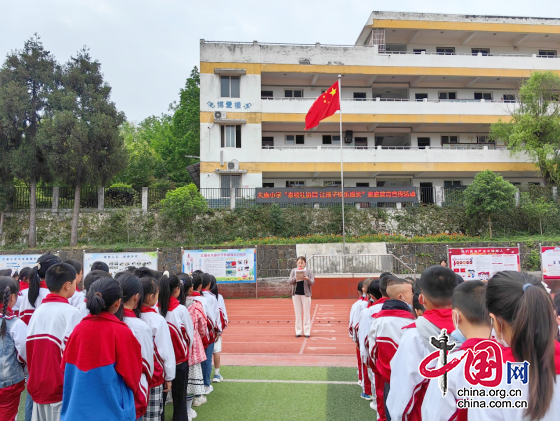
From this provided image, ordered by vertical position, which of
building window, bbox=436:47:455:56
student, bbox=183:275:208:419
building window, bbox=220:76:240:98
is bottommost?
student, bbox=183:275:208:419

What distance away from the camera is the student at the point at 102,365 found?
2674 mm

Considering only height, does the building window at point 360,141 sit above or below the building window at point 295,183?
above

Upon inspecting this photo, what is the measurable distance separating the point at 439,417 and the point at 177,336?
2.78 m

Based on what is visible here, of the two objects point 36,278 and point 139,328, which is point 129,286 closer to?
point 139,328

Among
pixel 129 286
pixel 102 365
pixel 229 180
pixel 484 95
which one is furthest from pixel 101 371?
pixel 484 95

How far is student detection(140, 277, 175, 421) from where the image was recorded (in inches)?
138

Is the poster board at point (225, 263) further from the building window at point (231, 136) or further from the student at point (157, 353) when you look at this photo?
the student at point (157, 353)

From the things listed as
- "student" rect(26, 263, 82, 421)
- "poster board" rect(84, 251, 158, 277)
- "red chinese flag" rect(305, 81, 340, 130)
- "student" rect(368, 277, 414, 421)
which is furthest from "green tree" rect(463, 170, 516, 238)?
"student" rect(26, 263, 82, 421)

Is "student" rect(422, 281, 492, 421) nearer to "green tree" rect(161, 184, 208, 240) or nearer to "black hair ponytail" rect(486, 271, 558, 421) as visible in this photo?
"black hair ponytail" rect(486, 271, 558, 421)

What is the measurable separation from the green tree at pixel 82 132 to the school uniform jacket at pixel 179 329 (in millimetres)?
16526

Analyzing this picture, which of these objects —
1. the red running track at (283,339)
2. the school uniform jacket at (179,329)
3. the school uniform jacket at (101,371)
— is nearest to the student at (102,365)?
the school uniform jacket at (101,371)

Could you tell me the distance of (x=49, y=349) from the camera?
10.7 ft

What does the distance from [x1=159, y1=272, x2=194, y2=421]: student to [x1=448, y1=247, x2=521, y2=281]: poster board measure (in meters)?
11.2

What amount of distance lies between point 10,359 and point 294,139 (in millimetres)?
23291
